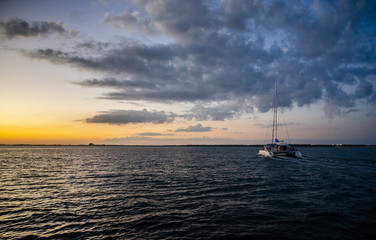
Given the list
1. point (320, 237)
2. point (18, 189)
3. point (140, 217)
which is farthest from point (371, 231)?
point (18, 189)

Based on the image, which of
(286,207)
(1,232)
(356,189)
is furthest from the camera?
(356,189)

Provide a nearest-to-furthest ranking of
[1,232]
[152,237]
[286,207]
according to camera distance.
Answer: [152,237] → [1,232] → [286,207]

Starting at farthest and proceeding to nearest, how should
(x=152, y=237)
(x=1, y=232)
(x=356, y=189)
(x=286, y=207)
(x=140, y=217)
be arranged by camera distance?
1. (x=356, y=189)
2. (x=286, y=207)
3. (x=140, y=217)
4. (x=1, y=232)
5. (x=152, y=237)

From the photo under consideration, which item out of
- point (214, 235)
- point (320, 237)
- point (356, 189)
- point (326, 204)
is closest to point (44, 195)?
point (214, 235)

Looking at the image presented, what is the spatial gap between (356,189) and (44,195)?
35397mm

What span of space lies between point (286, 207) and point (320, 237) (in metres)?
5.38

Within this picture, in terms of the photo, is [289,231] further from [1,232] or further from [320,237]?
[1,232]

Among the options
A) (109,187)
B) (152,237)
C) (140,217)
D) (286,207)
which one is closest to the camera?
(152,237)

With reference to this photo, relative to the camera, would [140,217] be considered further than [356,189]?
No

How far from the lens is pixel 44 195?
21.3 m

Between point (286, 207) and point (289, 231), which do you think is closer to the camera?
point (289, 231)

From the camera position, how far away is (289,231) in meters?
12.2

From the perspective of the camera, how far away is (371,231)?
12.2 m

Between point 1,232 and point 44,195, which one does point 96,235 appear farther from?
point 44,195
